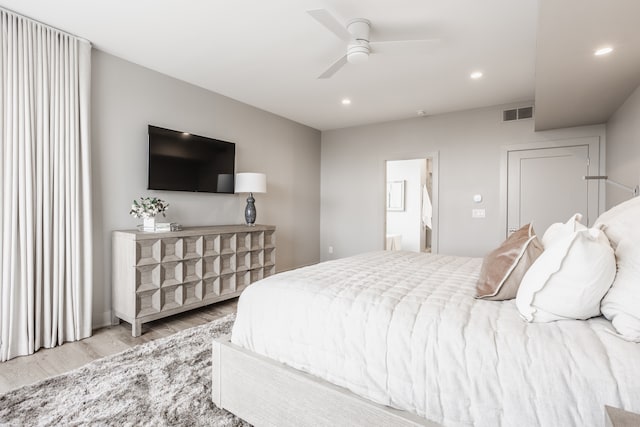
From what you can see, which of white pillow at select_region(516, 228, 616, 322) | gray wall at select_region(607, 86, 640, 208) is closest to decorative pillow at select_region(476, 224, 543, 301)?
white pillow at select_region(516, 228, 616, 322)

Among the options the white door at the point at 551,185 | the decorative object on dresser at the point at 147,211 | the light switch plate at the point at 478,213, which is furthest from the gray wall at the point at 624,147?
the decorative object on dresser at the point at 147,211

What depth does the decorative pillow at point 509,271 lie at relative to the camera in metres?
1.37

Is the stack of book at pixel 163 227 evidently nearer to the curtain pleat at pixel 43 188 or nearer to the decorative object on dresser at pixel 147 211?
the decorative object on dresser at pixel 147 211

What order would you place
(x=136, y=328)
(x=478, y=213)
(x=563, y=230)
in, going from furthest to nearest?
(x=478, y=213) < (x=136, y=328) < (x=563, y=230)

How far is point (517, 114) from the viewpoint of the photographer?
4.13m

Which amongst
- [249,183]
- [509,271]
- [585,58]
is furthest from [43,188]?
[585,58]

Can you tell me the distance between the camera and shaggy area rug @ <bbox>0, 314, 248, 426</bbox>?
167cm

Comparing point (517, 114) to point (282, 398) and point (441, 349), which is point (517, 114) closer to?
point (441, 349)

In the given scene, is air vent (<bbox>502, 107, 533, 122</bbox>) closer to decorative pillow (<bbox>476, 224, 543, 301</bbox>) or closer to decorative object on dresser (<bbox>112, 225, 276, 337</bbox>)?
decorative pillow (<bbox>476, 224, 543, 301</bbox>)

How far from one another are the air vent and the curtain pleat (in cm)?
474

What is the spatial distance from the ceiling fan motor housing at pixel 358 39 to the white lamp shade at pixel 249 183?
193 cm

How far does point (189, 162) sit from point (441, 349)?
10.9 feet

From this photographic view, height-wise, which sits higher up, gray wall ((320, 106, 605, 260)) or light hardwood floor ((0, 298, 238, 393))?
gray wall ((320, 106, 605, 260))

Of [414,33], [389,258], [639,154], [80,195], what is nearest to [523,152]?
[639,154]
